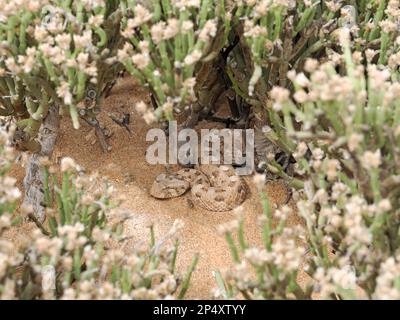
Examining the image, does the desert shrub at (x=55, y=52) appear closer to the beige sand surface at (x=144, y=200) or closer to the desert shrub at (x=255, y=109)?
the desert shrub at (x=255, y=109)

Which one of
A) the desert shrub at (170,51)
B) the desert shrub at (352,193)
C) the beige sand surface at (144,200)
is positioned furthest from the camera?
the beige sand surface at (144,200)

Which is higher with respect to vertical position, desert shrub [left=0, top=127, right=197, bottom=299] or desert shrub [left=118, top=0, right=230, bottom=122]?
desert shrub [left=118, top=0, right=230, bottom=122]

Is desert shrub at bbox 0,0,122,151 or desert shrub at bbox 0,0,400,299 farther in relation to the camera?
desert shrub at bbox 0,0,122,151

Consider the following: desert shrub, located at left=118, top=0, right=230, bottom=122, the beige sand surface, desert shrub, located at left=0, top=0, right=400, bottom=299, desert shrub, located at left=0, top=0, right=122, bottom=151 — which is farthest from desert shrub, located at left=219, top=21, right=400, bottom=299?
desert shrub, located at left=0, top=0, right=122, bottom=151

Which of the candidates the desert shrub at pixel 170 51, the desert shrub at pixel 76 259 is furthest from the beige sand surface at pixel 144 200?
the desert shrub at pixel 170 51

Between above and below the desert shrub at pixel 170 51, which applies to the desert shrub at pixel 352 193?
below

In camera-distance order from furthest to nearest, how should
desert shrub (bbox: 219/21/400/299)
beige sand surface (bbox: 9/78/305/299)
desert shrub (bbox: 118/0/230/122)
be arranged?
1. beige sand surface (bbox: 9/78/305/299)
2. desert shrub (bbox: 118/0/230/122)
3. desert shrub (bbox: 219/21/400/299)

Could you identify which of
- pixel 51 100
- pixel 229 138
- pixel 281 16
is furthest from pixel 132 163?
pixel 281 16

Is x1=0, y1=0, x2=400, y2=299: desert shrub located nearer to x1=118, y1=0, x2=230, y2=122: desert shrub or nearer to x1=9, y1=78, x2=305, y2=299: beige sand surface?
x1=118, y1=0, x2=230, y2=122: desert shrub
